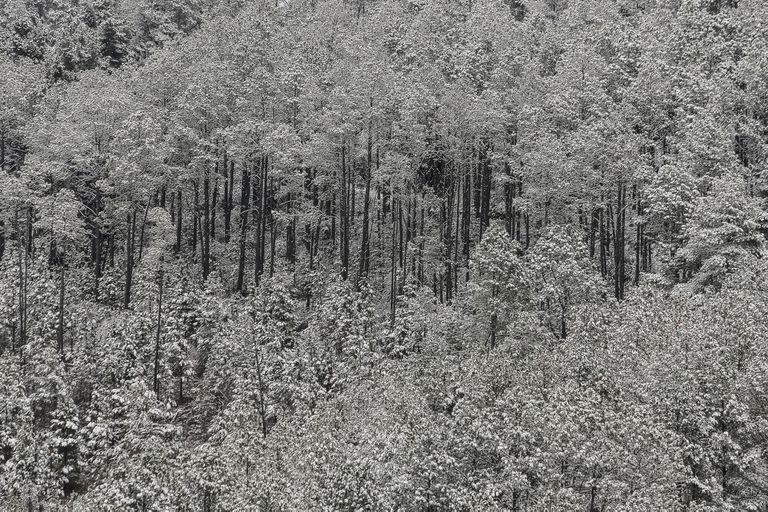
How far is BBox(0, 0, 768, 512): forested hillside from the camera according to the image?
21.0 metres

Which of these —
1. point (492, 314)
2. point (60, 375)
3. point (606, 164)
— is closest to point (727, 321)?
point (492, 314)

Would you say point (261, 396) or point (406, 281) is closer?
point (261, 396)

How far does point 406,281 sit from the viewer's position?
38812 millimetres

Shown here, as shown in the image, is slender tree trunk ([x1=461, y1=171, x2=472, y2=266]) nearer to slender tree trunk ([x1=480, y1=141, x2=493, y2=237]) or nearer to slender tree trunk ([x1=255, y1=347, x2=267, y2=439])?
slender tree trunk ([x1=480, y1=141, x2=493, y2=237])

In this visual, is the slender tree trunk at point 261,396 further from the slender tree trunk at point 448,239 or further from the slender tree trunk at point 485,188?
the slender tree trunk at point 485,188

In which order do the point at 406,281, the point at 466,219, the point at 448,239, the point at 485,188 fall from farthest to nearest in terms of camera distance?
the point at 485,188
the point at 466,219
the point at 448,239
the point at 406,281

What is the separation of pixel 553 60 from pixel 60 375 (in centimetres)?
5205

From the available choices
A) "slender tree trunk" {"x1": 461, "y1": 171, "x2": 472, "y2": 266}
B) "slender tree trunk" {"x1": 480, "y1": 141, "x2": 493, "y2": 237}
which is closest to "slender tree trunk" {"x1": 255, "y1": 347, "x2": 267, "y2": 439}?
"slender tree trunk" {"x1": 461, "y1": 171, "x2": 472, "y2": 266}

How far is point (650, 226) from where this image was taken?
139 feet

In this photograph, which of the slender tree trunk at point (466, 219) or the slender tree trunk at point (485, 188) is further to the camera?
the slender tree trunk at point (485, 188)

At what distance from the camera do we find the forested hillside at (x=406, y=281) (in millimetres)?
20953

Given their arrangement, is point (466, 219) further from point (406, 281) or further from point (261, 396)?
point (261, 396)

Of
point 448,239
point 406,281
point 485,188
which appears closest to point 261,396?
point 406,281

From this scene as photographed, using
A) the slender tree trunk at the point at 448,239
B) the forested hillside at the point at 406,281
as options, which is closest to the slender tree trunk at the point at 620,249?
the forested hillside at the point at 406,281
